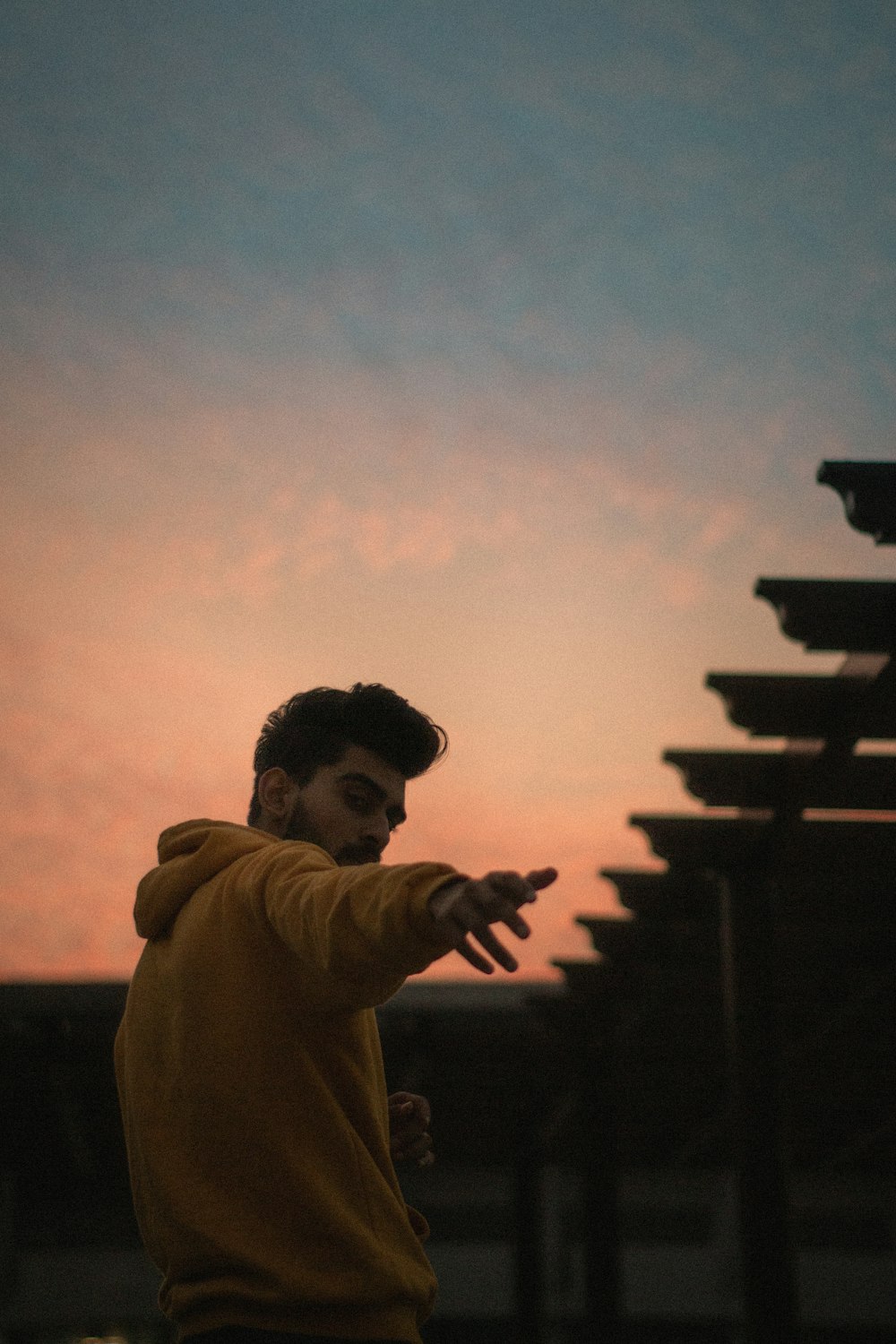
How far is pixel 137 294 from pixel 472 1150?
11.7 meters

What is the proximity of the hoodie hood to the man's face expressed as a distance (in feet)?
0.39

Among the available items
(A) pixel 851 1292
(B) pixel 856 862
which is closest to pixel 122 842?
(B) pixel 856 862

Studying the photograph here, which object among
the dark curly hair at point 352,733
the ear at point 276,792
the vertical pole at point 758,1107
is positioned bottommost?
the vertical pole at point 758,1107

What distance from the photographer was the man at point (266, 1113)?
201cm

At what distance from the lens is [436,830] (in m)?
19.8

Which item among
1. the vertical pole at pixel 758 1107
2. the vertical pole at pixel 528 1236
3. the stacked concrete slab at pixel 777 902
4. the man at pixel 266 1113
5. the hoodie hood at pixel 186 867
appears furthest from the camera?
the vertical pole at pixel 528 1236

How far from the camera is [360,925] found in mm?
1764

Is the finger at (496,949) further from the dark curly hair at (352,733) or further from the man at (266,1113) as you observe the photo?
the dark curly hair at (352,733)

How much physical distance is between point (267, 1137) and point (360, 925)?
527 mm

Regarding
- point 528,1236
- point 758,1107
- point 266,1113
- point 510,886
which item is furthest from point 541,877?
point 528,1236

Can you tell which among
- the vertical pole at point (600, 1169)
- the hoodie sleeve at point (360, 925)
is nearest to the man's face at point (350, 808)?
the hoodie sleeve at point (360, 925)

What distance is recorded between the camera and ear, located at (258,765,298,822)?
255 cm

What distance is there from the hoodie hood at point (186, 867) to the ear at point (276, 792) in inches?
5.7

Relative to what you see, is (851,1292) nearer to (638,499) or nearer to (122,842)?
(122,842)
